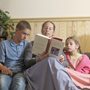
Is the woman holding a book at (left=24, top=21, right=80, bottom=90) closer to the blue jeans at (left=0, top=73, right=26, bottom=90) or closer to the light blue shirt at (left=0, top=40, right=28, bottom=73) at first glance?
the blue jeans at (left=0, top=73, right=26, bottom=90)

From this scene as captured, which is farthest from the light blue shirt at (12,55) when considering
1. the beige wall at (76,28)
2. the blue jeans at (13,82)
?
the beige wall at (76,28)

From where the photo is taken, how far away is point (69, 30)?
2.91 meters

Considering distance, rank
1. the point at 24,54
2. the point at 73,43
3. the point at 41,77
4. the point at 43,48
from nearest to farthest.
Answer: the point at 41,77, the point at 43,48, the point at 24,54, the point at 73,43

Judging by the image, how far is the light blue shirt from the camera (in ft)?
6.49

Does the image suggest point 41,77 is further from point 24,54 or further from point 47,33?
point 47,33

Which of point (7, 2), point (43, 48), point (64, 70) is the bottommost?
point (64, 70)

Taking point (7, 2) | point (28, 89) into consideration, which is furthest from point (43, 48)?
point (7, 2)

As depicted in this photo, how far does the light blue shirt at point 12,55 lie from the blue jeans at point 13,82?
13 centimetres

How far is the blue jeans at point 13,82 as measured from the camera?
5.67 feet

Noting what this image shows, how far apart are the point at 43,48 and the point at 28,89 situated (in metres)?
0.37

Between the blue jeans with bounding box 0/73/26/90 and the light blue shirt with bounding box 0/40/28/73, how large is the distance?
130 mm

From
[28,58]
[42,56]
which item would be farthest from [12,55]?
[42,56]

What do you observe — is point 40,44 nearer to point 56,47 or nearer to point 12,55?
point 56,47

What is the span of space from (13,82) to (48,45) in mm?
408
